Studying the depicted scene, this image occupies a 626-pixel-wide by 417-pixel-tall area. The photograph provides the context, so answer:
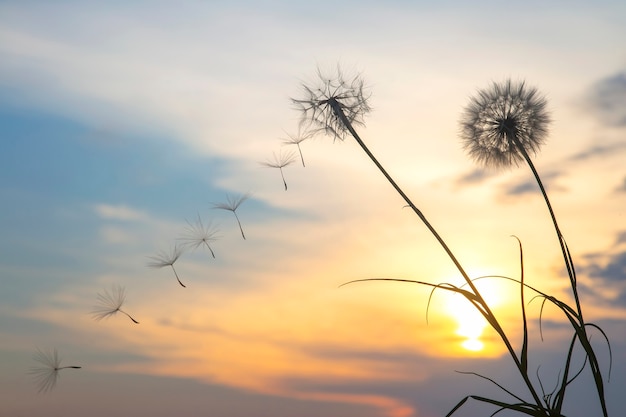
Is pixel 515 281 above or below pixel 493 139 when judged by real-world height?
below

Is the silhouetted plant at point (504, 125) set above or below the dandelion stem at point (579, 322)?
above

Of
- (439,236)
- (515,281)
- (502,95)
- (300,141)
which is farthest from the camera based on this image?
(502,95)

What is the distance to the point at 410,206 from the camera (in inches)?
185

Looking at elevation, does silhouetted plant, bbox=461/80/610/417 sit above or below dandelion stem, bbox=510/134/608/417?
above

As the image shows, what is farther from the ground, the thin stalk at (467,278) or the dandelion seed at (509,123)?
the dandelion seed at (509,123)

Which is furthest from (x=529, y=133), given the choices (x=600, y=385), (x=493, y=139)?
(x=600, y=385)

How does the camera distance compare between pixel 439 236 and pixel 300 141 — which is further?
pixel 300 141

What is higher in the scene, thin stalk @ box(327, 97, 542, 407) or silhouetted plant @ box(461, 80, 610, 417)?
silhouetted plant @ box(461, 80, 610, 417)

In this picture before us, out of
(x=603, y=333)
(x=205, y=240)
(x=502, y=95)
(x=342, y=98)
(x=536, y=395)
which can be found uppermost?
(x=502, y=95)

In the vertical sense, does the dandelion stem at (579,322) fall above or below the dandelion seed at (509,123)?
below

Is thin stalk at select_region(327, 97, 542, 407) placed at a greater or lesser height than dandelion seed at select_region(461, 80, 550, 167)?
lesser

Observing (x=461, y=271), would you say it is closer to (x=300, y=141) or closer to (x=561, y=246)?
(x=561, y=246)

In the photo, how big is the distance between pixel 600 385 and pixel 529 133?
229 cm

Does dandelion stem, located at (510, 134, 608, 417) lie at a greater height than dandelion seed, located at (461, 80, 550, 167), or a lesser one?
lesser
